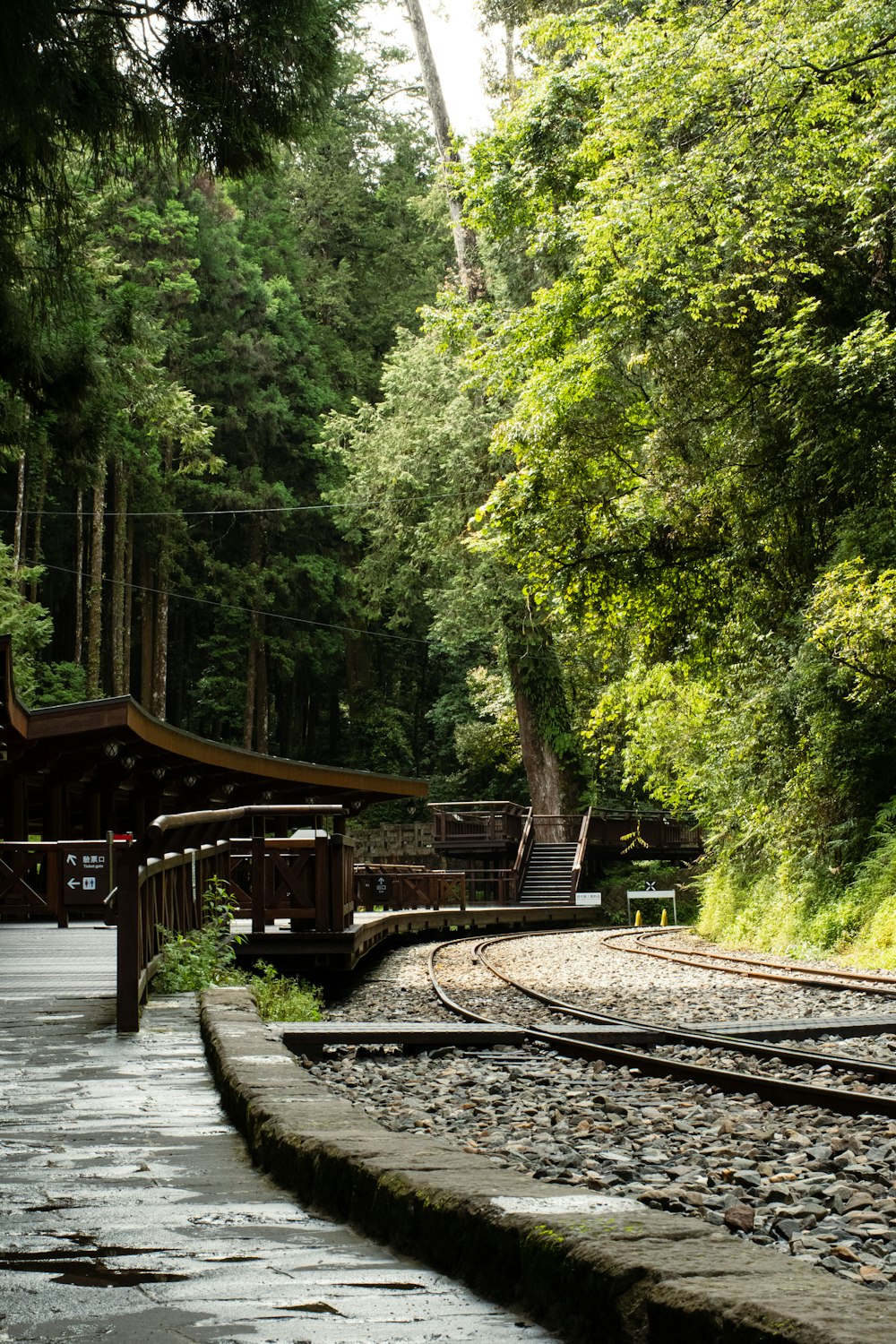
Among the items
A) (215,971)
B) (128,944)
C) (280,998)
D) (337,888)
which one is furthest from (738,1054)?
(337,888)

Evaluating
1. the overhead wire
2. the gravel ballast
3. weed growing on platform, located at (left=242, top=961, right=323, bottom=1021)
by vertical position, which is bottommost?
the gravel ballast

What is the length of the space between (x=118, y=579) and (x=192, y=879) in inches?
1111

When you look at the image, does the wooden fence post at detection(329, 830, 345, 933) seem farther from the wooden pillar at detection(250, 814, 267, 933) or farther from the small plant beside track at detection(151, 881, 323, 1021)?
the small plant beside track at detection(151, 881, 323, 1021)

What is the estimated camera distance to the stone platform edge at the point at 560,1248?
6.33ft

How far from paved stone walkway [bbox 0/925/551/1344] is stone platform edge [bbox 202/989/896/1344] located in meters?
0.07

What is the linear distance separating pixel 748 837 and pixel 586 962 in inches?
138

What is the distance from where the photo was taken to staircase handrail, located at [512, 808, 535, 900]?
109 ft

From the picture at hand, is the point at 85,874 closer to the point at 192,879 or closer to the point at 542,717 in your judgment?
the point at 192,879

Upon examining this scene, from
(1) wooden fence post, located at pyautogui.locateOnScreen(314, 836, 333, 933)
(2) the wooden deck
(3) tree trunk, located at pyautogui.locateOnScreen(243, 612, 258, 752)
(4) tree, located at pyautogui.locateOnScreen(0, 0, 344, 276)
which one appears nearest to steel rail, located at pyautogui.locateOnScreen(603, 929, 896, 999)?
(2) the wooden deck

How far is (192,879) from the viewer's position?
10.9 meters

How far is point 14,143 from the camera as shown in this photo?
312 inches

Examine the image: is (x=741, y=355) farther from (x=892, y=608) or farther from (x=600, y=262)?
(x=892, y=608)

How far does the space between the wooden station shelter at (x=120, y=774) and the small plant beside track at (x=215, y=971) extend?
4861 millimetres

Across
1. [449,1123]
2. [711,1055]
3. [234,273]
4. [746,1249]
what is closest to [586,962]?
[711,1055]
